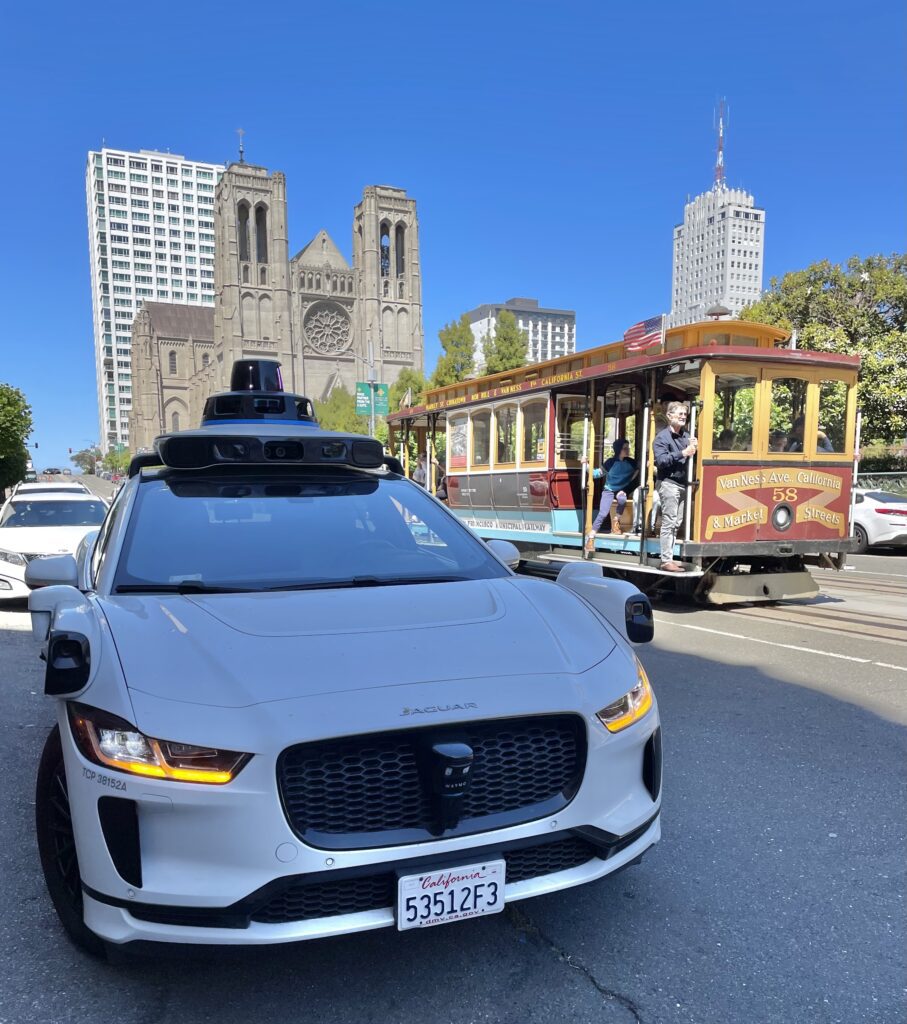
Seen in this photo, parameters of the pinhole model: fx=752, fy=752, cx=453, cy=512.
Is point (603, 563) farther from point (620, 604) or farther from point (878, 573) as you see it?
point (878, 573)

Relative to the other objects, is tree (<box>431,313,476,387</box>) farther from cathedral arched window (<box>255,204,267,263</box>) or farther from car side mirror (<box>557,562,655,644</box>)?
cathedral arched window (<box>255,204,267,263</box>)

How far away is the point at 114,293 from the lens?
15212cm

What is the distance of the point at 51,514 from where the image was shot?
10039 mm

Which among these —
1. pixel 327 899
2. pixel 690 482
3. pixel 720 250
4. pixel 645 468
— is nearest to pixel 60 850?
pixel 327 899

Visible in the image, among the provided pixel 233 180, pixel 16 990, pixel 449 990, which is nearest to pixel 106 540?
pixel 16 990

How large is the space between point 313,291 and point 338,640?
8578cm

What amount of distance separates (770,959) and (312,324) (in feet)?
281

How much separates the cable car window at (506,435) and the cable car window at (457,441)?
1.05 m

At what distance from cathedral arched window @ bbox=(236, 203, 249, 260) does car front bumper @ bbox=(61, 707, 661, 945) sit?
279 feet

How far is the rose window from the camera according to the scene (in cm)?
8356

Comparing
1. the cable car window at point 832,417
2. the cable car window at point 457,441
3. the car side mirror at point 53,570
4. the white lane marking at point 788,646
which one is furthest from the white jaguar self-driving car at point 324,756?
the cable car window at point 457,441

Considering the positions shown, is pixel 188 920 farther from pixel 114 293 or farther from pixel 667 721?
pixel 114 293

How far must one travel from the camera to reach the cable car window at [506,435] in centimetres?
1153

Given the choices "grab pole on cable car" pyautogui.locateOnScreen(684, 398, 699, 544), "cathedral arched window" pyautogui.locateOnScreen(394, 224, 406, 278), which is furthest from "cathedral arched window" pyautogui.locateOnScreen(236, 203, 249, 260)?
"grab pole on cable car" pyautogui.locateOnScreen(684, 398, 699, 544)
